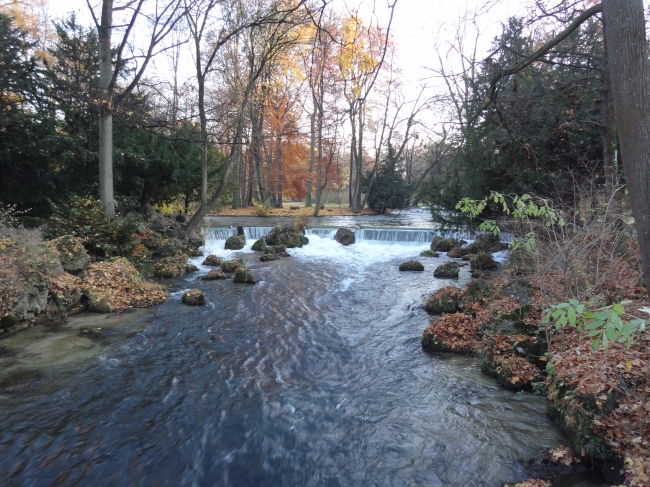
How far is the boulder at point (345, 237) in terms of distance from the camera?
17.1 m

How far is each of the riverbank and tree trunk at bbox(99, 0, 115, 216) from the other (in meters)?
9.66

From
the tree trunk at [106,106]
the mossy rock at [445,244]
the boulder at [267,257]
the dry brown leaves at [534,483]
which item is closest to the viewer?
the dry brown leaves at [534,483]

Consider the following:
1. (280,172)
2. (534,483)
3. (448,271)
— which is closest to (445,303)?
(448,271)

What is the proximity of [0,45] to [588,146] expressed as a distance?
1727cm

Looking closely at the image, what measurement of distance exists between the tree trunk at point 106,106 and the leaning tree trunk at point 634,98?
37.4ft

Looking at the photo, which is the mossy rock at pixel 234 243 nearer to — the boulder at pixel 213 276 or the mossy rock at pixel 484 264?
the boulder at pixel 213 276

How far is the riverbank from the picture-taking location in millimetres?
3271

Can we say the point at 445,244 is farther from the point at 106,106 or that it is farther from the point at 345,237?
the point at 106,106

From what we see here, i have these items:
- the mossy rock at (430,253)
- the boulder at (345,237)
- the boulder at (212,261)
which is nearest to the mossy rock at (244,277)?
the boulder at (212,261)

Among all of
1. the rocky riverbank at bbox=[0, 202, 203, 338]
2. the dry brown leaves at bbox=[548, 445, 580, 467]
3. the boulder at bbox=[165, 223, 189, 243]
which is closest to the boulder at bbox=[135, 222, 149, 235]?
the rocky riverbank at bbox=[0, 202, 203, 338]

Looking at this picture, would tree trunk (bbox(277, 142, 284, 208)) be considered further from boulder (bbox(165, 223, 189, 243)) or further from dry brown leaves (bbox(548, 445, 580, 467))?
dry brown leaves (bbox(548, 445, 580, 467))

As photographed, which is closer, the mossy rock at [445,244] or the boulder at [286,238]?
the mossy rock at [445,244]

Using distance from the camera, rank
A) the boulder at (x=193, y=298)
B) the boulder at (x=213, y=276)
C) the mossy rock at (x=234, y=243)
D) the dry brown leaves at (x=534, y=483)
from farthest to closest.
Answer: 1. the mossy rock at (x=234, y=243)
2. the boulder at (x=213, y=276)
3. the boulder at (x=193, y=298)
4. the dry brown leaves at (x=534, y=483)

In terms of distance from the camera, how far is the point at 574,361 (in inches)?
166
